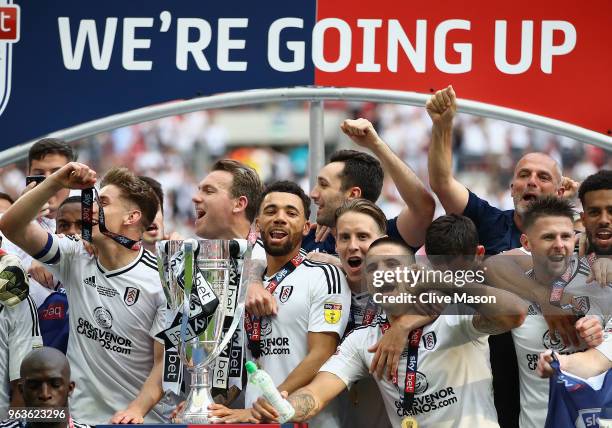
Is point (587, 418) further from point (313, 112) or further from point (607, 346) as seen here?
point (313, 112)

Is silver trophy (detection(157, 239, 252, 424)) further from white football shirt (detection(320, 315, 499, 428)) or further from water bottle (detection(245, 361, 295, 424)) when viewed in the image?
white football shirt (detection(320, 315, 499, 428))

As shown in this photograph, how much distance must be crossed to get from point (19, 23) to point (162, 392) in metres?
2.13

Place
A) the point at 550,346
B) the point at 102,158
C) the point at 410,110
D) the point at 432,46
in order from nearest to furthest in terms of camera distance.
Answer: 1. the point at 550,346
2. the point at 432,46
3. the point at 102,158
4. the point at 410,110

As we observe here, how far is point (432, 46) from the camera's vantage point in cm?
552

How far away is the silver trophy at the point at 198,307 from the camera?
3.91 meters

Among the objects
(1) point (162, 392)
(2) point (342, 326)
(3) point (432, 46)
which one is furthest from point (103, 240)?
(3) point (432, 46)

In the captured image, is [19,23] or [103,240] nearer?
[103,240]

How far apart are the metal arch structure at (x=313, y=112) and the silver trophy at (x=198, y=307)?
63.0 inches

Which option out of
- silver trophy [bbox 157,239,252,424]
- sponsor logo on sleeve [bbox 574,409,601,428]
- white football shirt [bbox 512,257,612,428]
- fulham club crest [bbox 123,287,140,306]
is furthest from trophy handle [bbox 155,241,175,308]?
sponsor logo on sleeve [bbox 574,409,601,428]

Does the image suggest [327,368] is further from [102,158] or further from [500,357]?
[102,158]

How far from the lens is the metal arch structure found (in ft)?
17.8

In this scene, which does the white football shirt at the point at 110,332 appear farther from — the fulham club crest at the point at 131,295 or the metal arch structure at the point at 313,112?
the metal arch structure at the point at 313,112

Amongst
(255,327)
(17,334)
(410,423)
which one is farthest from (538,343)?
(17,334)

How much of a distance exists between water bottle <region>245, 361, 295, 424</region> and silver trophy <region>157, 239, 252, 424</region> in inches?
8.7
